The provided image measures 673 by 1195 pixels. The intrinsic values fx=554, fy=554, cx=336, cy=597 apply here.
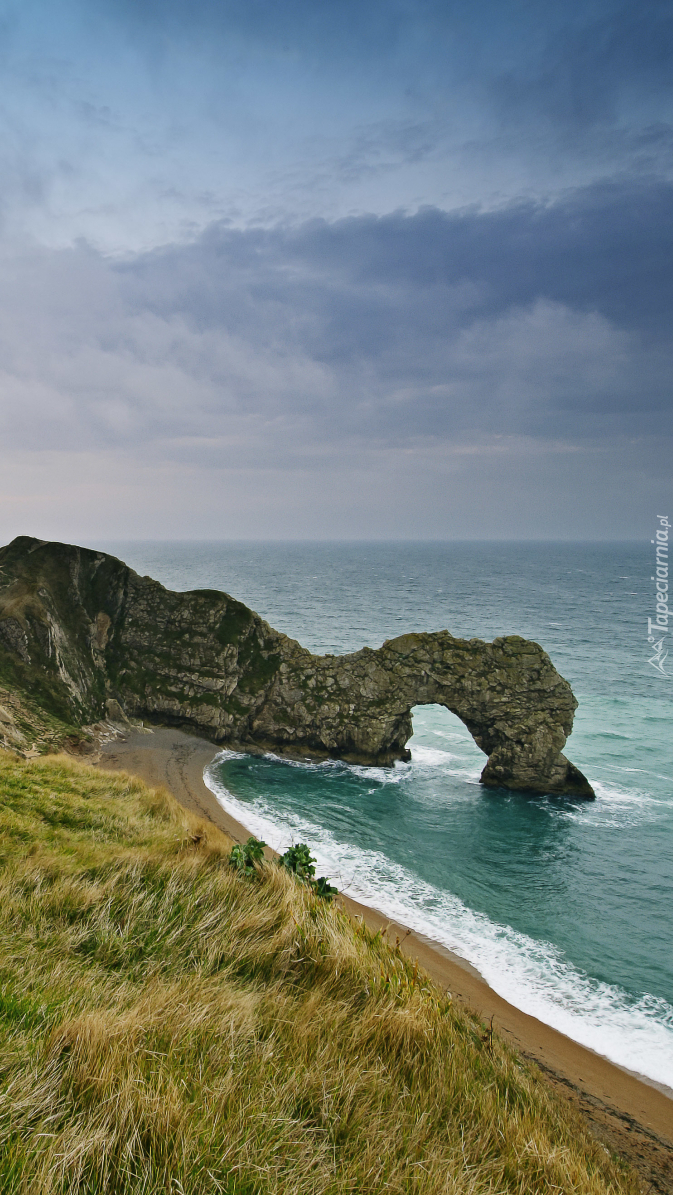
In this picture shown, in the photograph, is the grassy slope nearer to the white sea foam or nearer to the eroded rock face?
the white sea foam

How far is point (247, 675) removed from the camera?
4491 centimetres

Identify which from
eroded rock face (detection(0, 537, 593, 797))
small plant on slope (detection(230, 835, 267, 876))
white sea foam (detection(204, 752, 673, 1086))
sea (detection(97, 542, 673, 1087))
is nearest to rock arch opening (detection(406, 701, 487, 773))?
sea (detection(97, 542, 673, 1087))

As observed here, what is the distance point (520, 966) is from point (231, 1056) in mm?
20595

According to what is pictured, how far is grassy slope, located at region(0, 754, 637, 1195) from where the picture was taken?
3.72 meters

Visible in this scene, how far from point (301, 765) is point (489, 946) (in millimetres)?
21247

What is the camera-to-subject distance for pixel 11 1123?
11.4 feet

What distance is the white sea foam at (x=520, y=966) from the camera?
17.9m

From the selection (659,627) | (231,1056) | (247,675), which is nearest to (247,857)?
(231,1056)

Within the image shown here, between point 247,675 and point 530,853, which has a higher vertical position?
point 247,675

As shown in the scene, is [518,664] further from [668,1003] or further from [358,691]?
[668,1003]

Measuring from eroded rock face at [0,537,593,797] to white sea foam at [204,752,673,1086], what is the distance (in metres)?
13.7

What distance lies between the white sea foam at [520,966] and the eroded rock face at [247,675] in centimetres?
1366

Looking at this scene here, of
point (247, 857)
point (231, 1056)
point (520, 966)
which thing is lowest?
point (520, 966)

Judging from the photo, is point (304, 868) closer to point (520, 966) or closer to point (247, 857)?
point (247, 857)
